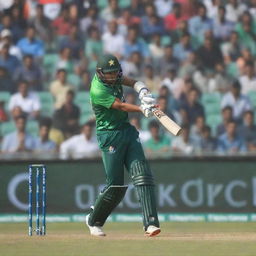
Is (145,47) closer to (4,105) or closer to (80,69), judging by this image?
(80,69)

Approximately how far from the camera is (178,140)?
44.3 feet

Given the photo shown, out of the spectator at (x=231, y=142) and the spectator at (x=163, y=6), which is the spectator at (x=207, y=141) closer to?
the spectator at (x=231, y=142)

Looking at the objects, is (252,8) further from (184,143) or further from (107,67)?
(107,67)

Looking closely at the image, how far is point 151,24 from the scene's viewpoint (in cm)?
1566

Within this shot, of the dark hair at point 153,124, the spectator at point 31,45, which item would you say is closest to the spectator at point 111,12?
the spectator at point 31,45

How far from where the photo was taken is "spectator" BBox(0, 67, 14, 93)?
1483 centimetres

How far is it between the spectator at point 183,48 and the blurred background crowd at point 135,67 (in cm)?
2

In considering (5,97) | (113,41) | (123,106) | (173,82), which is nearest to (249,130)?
(173,82)

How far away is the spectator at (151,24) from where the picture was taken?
51.1ft

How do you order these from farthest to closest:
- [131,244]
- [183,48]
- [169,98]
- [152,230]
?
[183,48], [169,98], [152,230], [131,244]

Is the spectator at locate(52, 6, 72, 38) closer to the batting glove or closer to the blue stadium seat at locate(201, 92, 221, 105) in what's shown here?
A: the blue stadium seat at locate(201, 92, 221, 105)

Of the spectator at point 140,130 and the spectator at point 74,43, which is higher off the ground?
the spectator at point 74,43

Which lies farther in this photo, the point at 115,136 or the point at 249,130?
the point at 249,130

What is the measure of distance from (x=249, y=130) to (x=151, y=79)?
211 cm
